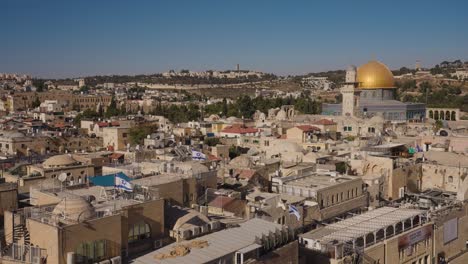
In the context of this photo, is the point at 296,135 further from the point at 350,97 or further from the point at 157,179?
the point at 157,179

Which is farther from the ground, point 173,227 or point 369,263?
point 173,227

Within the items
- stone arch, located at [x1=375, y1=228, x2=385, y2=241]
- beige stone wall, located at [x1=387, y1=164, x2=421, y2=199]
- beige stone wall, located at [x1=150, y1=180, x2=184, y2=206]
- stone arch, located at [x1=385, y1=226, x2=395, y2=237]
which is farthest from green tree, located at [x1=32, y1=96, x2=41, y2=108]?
stone arch, located at [x1=375, y1=228, x2=385, y2=241]

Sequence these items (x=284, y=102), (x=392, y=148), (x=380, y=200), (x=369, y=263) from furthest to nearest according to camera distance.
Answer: (x=284, y=102)
(x=392, y=148)
(x=380, y=200)
(x=369, y=263)

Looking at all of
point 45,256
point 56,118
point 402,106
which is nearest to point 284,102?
point 402,106

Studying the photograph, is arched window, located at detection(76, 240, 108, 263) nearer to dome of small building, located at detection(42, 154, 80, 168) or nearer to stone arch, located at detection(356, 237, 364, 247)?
stone arch, located at detection(356, 237, 364, 247)

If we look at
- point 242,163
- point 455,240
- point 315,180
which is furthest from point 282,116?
point 455,240

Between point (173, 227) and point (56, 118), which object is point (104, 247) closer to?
point (173, 227)

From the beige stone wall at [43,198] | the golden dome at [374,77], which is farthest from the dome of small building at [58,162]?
the golden dome at [374,77]
